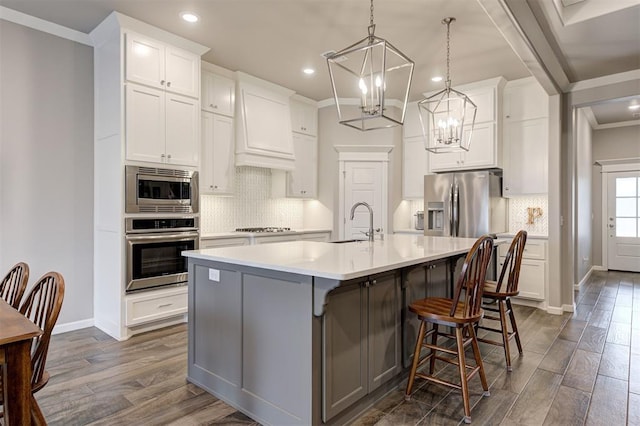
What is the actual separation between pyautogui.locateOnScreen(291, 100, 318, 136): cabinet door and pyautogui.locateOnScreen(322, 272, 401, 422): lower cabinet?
377 cm

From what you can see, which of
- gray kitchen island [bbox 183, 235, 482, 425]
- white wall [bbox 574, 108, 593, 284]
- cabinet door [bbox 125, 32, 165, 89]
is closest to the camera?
gray kitchen island [bbox 183, 235, 482, 425]

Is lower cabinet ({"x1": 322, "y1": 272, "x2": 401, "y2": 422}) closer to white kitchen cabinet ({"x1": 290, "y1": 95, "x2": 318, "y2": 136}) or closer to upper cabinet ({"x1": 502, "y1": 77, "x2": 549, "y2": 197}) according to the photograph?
upper cabinet ({"x1": 502, "y1": 77, "x2": 549, "y2": 197})

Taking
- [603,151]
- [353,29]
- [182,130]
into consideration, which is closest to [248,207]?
[182,130]

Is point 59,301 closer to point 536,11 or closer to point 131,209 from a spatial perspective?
point 131,209

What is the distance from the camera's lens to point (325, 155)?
5949 millimetres

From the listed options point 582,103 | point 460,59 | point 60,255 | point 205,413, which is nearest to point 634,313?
point 582,103

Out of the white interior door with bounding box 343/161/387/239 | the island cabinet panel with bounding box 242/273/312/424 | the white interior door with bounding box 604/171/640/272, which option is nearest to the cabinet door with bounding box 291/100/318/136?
the white interior door with bounding box 343/161/387/239

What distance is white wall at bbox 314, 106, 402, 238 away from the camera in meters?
5.82

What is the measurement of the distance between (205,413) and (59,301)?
115 cm

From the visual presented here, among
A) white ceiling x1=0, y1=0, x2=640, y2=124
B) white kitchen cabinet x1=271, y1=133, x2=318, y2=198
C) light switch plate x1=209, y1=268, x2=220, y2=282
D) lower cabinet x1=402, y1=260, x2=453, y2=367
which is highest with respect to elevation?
white ceiling x1=0, y1=0, x2=640, y2=124

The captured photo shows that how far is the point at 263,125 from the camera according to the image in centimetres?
501

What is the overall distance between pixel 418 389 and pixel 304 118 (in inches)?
173

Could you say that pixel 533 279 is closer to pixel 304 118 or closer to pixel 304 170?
pixel 304 170

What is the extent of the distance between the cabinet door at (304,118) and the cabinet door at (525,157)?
284 centimetres
